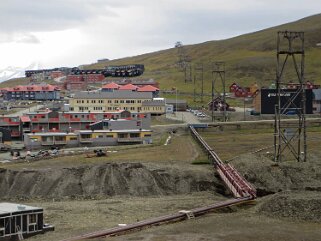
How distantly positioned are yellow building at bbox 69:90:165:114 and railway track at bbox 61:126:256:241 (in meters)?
39.9

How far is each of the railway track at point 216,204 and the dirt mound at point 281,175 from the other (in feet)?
2.80

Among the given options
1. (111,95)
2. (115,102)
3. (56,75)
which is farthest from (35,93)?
(56,75)

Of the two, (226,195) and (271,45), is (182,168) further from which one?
(271,45)

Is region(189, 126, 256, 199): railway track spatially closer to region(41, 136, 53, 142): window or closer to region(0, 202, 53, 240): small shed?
region(0, 202, 53, 240): small shed

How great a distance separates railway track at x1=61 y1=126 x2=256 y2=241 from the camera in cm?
2411

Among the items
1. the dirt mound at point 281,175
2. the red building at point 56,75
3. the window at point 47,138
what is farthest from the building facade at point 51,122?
the red building at point 56,75

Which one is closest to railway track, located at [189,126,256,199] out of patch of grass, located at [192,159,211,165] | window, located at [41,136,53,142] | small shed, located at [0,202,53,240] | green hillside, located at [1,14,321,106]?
patch of grass, located at [192,159,211,165]

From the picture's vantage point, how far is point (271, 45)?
168 m

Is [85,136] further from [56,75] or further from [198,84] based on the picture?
[56,75]

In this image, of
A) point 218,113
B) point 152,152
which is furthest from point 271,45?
point 152,152

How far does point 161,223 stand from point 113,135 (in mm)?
33792

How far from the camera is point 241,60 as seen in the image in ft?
484

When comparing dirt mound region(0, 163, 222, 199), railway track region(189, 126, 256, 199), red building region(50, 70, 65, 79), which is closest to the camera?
railway track region(189, 126, 256, 199)

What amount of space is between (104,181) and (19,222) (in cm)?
1408
